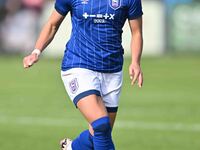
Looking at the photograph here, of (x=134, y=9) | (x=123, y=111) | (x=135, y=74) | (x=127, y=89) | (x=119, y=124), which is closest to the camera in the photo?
(x=135, y=74)

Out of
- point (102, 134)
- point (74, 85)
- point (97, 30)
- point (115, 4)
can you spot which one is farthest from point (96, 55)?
point (102, 134)

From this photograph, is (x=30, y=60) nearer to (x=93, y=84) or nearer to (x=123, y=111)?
(x=93, y=84)

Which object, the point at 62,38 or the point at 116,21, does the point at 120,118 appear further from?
the point at 62,38

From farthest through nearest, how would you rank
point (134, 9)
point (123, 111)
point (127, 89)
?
point (127, 89)
point (123, 111)
point (134, 9)

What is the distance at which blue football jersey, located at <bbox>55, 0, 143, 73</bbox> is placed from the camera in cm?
885

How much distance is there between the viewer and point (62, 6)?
8992mm

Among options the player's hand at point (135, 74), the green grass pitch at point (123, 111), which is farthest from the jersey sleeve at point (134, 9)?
the green grass pitch at point (123, 111)

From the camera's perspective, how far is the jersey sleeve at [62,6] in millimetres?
8977

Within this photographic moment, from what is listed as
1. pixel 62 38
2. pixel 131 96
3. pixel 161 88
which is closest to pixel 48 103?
pixel 131 96

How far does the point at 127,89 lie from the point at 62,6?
11.2 metres

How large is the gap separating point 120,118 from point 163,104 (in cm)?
211

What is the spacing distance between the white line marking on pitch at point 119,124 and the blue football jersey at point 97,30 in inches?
190

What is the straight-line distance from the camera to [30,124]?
46.7 feet

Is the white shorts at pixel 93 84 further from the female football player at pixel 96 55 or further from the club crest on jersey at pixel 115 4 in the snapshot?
the club crest on jersey at pixel 115 4
